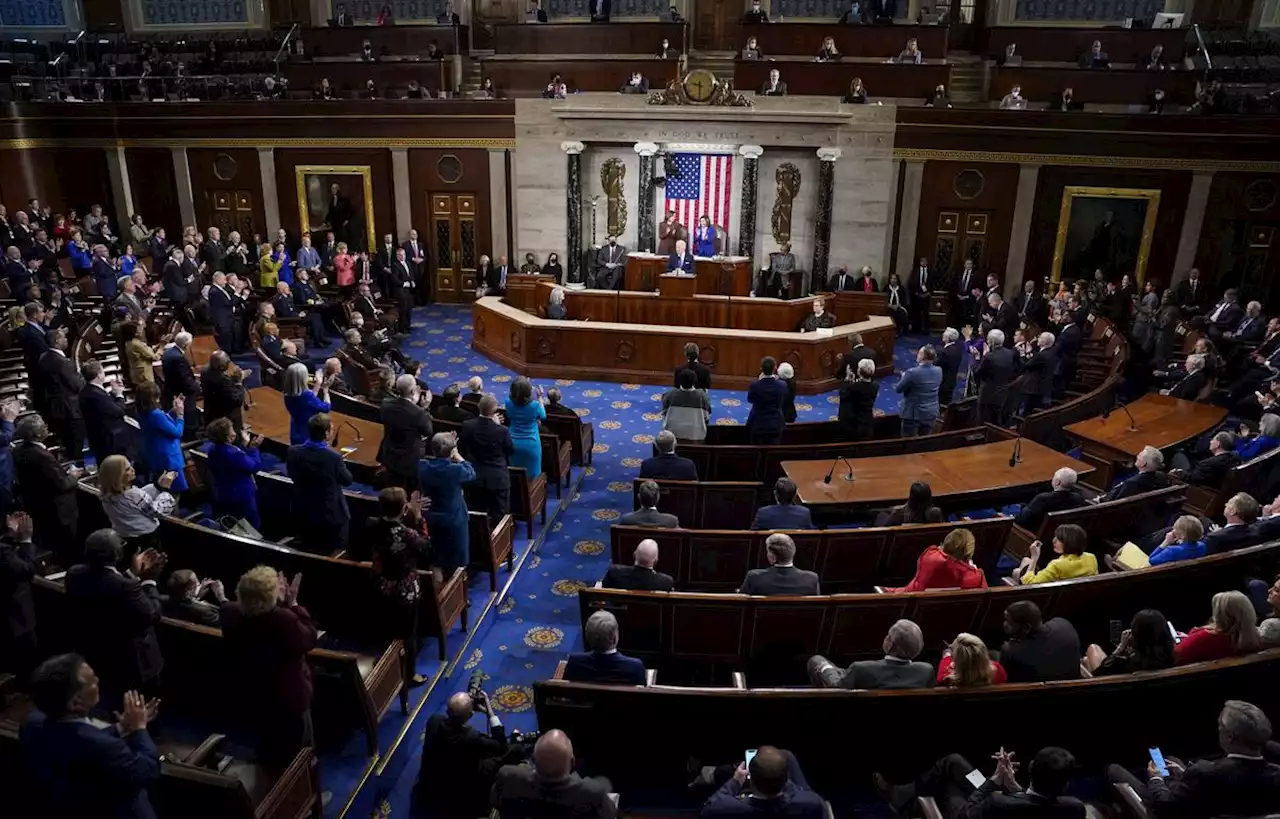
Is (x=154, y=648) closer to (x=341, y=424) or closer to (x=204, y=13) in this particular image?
(x=341, y=424)

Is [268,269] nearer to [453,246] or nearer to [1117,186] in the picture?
[453,246]

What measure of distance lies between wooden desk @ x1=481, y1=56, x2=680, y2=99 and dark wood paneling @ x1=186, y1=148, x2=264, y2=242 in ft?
15.9

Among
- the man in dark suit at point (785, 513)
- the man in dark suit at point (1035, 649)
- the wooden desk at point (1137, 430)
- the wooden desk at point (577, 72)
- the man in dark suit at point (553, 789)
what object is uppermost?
the wooden desk at point (577, 72)

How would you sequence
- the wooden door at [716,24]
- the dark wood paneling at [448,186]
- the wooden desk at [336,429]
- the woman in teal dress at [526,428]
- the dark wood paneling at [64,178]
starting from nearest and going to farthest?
1. the woman in teal dress at [526,428]
2. the wooden desk at [336,429]
3. the dark wood paneling at [64,178]
4. the dark wood paneling at [448,186]
5. the wooden door at [716,24]

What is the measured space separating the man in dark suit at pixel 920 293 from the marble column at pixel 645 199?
480 centimetres

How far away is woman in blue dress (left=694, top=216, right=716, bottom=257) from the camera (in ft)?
53.5

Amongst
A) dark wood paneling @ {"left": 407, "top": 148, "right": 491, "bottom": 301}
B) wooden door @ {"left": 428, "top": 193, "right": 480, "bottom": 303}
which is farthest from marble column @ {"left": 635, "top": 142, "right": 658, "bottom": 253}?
wooden door @ {"left": 428, "top": 193, "right": 480, "bottom": 303}

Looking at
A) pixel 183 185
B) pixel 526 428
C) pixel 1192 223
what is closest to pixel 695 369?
pixel 526 428

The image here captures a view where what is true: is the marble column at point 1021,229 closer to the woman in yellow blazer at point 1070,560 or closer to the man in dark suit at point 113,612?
the woman in yellow blazer at point 1070,560

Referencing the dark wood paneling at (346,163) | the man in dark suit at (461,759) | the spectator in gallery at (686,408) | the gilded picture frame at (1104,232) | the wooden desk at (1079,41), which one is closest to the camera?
the man in dark suit at (461,759)

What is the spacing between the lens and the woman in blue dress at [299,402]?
7707mm

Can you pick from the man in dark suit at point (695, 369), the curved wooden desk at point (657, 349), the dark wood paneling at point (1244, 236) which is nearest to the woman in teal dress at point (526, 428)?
the man in dark suit at point (695, 369)

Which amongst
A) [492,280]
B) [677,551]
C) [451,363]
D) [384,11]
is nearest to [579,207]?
[492,280]

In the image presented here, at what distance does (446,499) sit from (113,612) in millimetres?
2235
